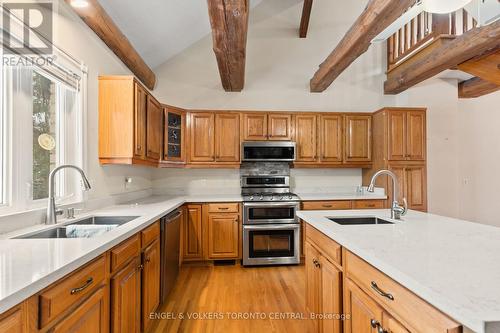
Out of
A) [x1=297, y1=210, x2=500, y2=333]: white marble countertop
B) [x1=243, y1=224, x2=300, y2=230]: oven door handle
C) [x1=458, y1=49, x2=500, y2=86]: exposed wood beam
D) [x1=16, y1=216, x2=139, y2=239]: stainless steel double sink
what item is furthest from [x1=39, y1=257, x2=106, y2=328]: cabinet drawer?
[x1=458, y1=49, x2=500, y2=86]: exposed wood beam

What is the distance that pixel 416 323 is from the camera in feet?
2.70

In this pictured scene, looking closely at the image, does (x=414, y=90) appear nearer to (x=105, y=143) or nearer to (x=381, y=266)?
(x=381, y=266)

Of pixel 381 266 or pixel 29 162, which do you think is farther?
pixel 29 162

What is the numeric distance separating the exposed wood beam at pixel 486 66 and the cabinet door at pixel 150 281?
160 inches

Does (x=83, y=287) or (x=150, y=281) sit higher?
(x=83, y=287)

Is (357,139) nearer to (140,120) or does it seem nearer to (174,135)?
(174,135)

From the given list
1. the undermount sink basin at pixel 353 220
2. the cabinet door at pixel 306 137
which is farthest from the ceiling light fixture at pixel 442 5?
the cabinet door at pixel 306 137

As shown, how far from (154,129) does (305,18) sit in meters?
2.99

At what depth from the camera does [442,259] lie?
0.95m

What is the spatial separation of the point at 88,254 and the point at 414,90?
484cm

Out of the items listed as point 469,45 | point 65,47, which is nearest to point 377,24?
point 469,45

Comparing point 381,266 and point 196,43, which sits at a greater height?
point 196,43

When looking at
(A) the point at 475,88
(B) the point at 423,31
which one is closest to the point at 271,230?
(B) the point at 423,31

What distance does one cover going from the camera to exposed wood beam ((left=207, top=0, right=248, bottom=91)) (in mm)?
1970
